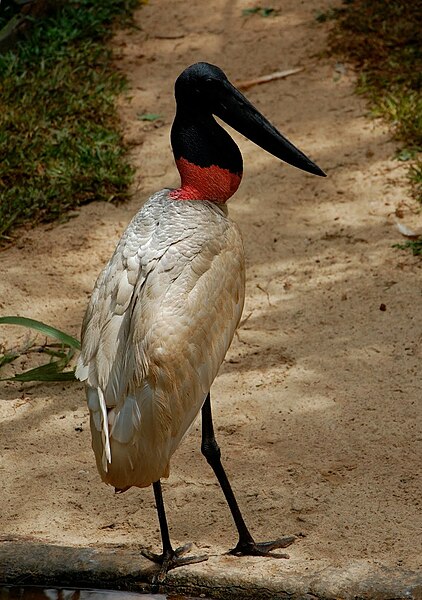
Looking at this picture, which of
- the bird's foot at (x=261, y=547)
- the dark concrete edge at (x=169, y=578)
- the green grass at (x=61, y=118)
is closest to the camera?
the dark concrete edge at (x=169, y=578)

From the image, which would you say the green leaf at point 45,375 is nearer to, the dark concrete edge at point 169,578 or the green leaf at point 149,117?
the dark concrete edge at point 169,578

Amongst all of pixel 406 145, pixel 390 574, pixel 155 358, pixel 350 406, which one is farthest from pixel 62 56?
pixel 390 574

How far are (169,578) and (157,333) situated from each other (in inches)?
34.0

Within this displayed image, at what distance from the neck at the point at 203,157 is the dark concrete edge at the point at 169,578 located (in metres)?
1.40

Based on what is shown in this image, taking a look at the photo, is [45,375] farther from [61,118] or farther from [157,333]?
[61,118]

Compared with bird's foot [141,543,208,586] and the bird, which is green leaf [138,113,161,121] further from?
bird's foot [141,543,208,586]

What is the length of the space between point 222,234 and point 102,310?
52cm

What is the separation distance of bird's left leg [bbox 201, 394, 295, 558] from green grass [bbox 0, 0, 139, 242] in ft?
8.81

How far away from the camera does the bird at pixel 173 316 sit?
355 centimetres

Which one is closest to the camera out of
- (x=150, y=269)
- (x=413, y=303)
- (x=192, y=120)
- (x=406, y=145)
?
(x=150, y=269)

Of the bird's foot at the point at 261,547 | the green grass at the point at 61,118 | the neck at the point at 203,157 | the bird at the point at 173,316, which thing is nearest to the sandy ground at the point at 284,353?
the bird's foot at the point at 261,547

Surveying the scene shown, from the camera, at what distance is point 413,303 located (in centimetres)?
560

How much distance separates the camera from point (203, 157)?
13.8 ft

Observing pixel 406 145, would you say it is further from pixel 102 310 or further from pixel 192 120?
pixel 102 310
